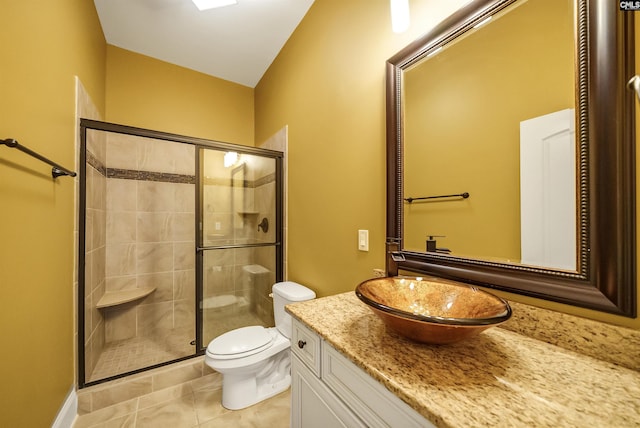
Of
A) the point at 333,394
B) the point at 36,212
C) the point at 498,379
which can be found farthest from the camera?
the point at 36,212

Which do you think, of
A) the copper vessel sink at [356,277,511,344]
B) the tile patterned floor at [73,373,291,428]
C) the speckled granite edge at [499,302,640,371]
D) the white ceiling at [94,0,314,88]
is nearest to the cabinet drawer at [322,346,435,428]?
the copper vessel sink at [356,277,511,344]

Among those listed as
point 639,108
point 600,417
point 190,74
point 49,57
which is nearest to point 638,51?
point 639,108

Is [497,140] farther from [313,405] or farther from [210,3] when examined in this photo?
[210,3]

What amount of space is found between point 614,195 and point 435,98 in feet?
2.33

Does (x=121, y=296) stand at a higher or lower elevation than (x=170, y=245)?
lower

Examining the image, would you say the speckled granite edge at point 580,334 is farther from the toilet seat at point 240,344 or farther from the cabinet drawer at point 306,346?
the toilet seat at point 240,344

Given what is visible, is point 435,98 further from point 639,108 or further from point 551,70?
point 639,108

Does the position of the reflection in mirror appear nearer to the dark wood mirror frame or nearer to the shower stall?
the dark wood mirror frame

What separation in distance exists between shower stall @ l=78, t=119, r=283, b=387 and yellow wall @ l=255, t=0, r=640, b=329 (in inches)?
14.8

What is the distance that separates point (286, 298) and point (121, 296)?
66.7 inches

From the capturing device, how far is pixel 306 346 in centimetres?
92

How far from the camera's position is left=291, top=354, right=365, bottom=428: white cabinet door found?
728 millimetres

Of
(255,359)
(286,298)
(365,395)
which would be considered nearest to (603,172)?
(365,395)

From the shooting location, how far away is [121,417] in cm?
151
